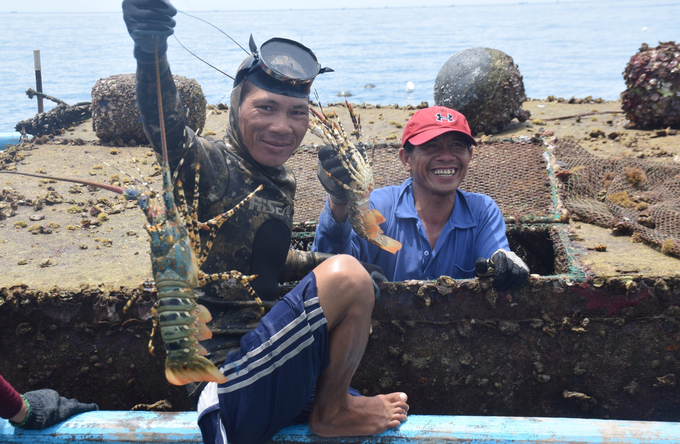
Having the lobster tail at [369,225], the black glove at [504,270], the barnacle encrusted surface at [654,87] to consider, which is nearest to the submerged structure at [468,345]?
the black glove at [504,270]

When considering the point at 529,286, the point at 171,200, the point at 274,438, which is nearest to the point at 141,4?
the point at 171,200

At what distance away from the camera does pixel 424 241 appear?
3488mm

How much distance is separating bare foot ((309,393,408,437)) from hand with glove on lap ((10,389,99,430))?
4.27ft

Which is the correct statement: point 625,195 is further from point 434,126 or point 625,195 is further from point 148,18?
point 148,18

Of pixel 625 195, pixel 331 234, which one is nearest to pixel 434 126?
pixel 331 234

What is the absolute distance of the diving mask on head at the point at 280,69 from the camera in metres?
2.50

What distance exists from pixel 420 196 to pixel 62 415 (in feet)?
8.27

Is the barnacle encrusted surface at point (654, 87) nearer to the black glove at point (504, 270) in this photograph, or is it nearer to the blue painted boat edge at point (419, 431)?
the black glove at point (504, 270)

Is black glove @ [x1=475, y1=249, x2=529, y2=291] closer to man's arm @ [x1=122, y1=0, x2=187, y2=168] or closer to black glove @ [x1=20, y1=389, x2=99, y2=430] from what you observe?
man's arm @ [x1=122, y1=0, x2=187, y2=168]

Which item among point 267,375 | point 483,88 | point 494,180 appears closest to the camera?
point 267,375

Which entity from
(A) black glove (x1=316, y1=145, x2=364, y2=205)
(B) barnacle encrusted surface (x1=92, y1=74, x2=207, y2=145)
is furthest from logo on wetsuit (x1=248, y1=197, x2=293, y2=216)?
(B) barnacle encrusted surface (x1=92, y1=74, x2=207, y2=145)

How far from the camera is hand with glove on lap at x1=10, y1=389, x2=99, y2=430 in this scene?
102 inches

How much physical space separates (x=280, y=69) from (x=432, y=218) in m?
1.59

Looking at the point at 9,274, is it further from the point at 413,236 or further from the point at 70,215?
the point at 413,236
